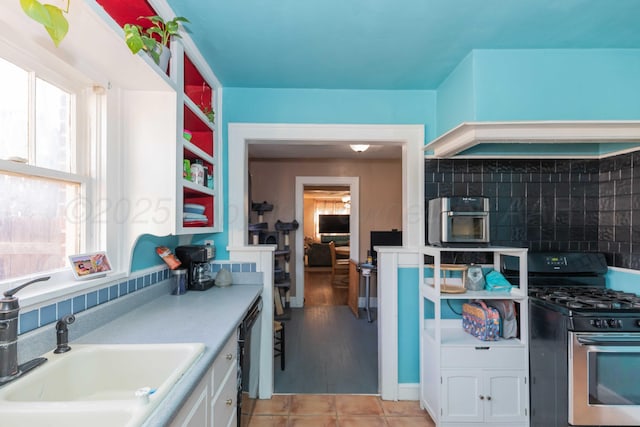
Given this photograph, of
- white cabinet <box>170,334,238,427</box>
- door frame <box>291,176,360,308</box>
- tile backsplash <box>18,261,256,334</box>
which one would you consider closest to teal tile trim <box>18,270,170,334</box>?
tile backsplash <box>18,261,256,334</box>

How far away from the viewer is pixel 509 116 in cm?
179

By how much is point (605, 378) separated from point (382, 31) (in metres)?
2.20

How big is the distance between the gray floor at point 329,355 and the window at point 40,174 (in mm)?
1885

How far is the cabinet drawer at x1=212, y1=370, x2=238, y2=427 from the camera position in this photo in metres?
1.26

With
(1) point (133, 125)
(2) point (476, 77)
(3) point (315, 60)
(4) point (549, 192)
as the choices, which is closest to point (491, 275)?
(4) point (549, 192)

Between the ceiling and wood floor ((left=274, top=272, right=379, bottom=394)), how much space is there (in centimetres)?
239

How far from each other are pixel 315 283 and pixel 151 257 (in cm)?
527

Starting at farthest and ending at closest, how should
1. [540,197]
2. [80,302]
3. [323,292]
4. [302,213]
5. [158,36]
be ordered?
[323,292] < [302,213] < [540,197] < [158,36] < [80,302]

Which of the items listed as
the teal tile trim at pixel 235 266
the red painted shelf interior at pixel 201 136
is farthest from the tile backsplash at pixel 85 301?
the red painted shelf interior at pixel 201 136

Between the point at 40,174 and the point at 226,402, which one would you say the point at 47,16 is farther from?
the point at 226,402

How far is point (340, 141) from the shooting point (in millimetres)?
2350

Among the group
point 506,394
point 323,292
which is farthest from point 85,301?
point 323,292

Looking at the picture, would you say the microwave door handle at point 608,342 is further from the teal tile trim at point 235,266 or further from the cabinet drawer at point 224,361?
the teal tile trim at point 235,266

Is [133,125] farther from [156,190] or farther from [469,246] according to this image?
[469,246]
